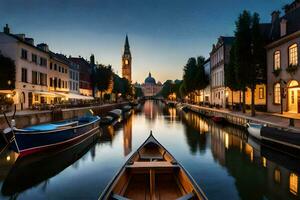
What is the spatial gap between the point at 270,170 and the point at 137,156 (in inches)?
303

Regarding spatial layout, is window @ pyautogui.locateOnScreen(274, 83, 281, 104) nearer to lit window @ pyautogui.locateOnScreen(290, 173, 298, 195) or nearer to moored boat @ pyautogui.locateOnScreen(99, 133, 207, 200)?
lit window @ pyautogui.locateOnScreen(290, 173, 298, 195)

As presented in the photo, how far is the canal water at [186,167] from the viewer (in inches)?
450

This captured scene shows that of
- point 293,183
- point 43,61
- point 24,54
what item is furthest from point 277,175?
point 43,61

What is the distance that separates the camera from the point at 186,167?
50.6ft

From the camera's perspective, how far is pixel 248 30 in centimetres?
3294

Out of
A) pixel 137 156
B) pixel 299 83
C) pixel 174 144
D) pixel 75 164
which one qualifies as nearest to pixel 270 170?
pixel 137 156

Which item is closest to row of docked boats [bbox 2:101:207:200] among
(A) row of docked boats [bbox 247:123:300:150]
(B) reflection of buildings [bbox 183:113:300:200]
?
(B) reflection of buildings [bbox 183:113:300:200]

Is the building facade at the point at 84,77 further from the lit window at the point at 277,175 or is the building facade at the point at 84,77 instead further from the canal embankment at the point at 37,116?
the lit window at the point at 277,175

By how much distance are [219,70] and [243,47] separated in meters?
23.8

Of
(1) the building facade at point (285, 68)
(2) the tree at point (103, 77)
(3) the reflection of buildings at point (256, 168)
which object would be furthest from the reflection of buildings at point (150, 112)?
(3) the reflection of buildings at point (256, 168)

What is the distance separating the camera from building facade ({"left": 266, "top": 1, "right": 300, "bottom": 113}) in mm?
28500

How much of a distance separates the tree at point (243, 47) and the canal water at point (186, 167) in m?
12.0

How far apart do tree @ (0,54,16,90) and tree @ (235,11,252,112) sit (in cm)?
2859

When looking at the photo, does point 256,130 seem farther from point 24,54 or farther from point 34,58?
point 34,58
